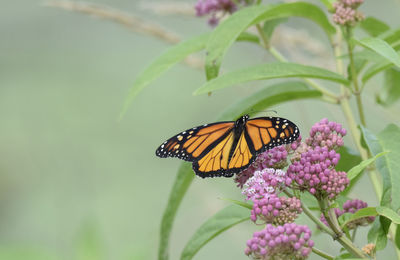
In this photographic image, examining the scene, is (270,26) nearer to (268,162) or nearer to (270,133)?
(270,133)

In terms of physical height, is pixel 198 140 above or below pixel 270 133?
above

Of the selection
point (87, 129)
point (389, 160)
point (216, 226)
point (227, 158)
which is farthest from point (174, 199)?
point (87, 129)

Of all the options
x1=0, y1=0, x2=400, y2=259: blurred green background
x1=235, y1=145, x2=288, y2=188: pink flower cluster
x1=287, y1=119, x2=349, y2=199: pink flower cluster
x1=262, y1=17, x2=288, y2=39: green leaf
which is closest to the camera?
x1=287, y1=119, x2=349, y2=199: pink flower cluster

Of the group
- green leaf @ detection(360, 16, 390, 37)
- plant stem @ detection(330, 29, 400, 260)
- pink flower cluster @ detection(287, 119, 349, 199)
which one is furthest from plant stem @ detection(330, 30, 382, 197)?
pink flower cluster @ detection(287, 119, 349, 199)

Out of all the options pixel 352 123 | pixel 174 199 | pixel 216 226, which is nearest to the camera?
pixel 216 226

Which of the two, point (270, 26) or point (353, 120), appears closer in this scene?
point (353, 120)

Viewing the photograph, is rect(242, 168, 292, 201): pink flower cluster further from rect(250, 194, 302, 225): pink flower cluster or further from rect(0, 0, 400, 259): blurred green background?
rect(0, 0, 400, 259): blurred green background
